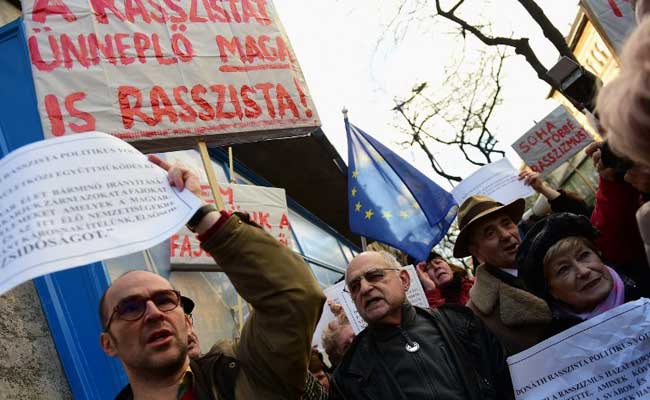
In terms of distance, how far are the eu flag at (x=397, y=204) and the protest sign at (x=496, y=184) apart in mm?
323

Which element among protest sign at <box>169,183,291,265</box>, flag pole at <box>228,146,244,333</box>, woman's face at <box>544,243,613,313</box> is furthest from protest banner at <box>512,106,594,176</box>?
woman's face at <box>544,243,613,313</box>

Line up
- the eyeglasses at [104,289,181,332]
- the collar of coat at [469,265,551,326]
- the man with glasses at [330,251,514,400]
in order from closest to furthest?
the eyeglasses at [104,289,181,332], the man with glasses at [330,251,514,400], the collar of coat at [469,265,551,326]

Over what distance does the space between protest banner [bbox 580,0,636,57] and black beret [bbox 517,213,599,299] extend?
244cm

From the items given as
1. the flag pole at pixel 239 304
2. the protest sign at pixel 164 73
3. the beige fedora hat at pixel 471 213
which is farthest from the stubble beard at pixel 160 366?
the beige fedora hat at pixel 471 213

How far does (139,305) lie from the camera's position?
6.98 feet

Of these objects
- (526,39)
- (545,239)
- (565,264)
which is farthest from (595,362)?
(526,39)

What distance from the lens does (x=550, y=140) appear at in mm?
8414

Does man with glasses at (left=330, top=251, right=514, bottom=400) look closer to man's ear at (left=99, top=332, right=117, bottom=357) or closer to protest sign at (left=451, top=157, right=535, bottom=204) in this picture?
man's ear at (left=99, top=332, right=117, bottom=357)

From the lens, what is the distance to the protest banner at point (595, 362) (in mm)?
2023

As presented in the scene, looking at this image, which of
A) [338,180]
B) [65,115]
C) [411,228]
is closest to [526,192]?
[411,228]

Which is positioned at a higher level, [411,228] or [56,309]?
[56,309]

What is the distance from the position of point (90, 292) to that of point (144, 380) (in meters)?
1.71

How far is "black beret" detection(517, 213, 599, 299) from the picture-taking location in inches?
102

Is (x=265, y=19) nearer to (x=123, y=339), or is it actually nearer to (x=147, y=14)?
(x=147, y=14)
